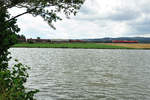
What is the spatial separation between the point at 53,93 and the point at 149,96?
311 inches

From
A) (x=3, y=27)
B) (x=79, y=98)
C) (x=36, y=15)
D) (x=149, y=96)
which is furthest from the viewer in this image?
(x=149, y=96)

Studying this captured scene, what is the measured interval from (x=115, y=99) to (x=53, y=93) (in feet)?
16.8

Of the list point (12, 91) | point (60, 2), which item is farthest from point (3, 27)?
point (12, 91)

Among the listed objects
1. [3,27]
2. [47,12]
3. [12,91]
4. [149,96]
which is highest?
[47,12]

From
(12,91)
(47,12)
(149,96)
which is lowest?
(149,96)

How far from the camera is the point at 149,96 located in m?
18.9

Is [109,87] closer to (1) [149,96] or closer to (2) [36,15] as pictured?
(1) [149,96]

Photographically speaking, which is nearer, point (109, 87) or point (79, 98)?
point (79, 98)

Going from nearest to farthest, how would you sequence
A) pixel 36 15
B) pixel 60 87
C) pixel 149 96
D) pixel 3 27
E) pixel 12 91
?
pixel 12 91 → pixel 3 27 → pixel 36 15 → pixel 149 96 → pixel 60 87

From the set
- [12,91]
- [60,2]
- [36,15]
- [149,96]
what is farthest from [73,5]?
[149,96]

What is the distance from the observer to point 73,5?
634 inches

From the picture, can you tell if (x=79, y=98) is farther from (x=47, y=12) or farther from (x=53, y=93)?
(x=47, y=12)

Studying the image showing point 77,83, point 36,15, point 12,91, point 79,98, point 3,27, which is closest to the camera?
point 12,91

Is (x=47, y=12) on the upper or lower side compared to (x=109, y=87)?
upper
